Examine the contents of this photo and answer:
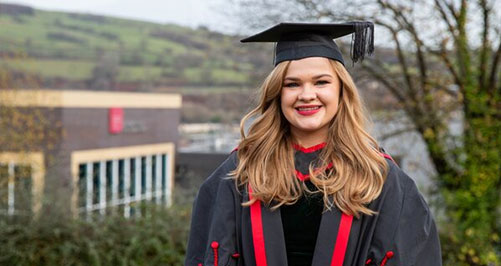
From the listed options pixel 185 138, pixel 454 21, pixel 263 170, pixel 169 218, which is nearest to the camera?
pixel 263 170

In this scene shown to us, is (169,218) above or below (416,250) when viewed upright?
below

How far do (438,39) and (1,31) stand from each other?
4050cm

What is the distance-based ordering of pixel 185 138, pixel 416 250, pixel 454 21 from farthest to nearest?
1. pixel 185 138
2. pixel 454 21
3. pixel 416 250

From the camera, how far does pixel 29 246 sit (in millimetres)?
5641

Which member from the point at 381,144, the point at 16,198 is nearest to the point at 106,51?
the point at 381,144

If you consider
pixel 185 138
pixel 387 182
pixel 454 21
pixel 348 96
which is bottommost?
pixel 185 138

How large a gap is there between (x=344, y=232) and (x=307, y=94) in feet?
1.77

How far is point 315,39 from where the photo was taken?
8.40 ft

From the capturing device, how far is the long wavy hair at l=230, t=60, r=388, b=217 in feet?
8.00

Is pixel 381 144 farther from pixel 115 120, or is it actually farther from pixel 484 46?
pixel 115 120

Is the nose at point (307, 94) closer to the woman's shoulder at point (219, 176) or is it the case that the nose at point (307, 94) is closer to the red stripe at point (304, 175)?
the red stripe at point (304, 175)

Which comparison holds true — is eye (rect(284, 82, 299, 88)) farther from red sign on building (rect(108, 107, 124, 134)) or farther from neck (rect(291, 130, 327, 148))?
red sign on building (rect(108, 107, 124, 134))

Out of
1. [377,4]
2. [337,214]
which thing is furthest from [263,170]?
[377,4]

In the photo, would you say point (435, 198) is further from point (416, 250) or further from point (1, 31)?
point (1, 31)
